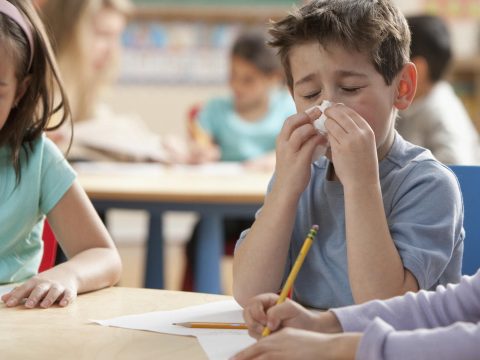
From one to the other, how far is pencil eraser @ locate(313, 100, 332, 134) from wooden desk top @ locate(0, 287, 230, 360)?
0.28 metres

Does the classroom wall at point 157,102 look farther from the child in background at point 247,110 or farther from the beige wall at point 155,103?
the child in background at point 247,110

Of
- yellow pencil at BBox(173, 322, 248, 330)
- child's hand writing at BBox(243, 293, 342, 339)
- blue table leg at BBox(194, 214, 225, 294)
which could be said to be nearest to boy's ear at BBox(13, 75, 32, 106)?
yellow pencil at BBox(173, 322, 248, 330)

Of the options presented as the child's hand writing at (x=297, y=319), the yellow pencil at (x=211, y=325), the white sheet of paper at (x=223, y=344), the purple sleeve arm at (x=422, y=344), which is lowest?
the yellow pencil at (x=211, y=325)

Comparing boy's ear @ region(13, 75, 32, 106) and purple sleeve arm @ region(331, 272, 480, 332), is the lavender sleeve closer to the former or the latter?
purple sleeve arm @ region(331, 272, 480, 332)

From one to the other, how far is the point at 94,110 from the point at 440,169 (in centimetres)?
239

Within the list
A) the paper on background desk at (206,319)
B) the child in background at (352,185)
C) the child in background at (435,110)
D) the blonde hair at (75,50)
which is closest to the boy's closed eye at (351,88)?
the child in background at (352,185)

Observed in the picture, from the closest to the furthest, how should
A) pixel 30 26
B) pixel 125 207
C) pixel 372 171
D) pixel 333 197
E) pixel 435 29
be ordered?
pixel 372 171 < pixel 333 197 < pixel 30 26 < pixel 125 207 < pixel 435 29

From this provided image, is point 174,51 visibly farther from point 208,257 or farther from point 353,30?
point 353,30

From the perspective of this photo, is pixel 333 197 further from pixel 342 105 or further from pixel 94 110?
pixel 94 110

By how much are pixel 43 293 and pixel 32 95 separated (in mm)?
428

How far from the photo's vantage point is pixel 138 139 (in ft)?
10.9

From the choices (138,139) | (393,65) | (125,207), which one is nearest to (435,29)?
(138,139)

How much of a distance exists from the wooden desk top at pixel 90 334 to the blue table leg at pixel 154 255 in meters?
1.79

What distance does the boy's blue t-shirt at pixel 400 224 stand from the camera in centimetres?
112
